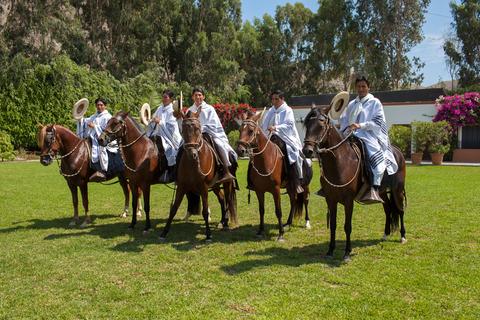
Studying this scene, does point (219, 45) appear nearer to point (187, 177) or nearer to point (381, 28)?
point (381, 28)

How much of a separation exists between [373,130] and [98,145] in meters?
5.72

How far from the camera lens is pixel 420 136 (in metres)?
25.7

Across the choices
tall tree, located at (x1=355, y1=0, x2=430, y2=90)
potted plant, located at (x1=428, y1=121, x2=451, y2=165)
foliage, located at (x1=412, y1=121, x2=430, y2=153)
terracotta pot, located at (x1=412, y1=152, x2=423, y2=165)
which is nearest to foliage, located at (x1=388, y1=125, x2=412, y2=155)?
foliage, located at (x1=412, y1=121, x2=430, y2=153)

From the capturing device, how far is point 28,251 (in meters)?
7.01

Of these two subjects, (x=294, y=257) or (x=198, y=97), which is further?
(x=198, y=97)

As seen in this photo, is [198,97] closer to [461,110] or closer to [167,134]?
[167,134]

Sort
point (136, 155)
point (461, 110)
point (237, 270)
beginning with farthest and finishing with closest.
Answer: point (461, 110), point (136, 155), point (237, 270)

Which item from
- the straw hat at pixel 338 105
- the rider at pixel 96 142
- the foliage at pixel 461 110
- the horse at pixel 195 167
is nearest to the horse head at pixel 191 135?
the horse at pixel 195 167

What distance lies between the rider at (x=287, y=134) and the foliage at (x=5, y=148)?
22.0 metres

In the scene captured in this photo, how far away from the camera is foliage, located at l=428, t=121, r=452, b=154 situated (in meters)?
25.2

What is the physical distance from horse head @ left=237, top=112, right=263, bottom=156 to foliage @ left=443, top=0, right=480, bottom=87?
129 ft

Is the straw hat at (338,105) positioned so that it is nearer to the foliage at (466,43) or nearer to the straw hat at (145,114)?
the straw hat at (145,114)

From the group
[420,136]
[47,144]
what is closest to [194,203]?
[47,144]

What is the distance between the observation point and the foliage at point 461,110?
26203mm
